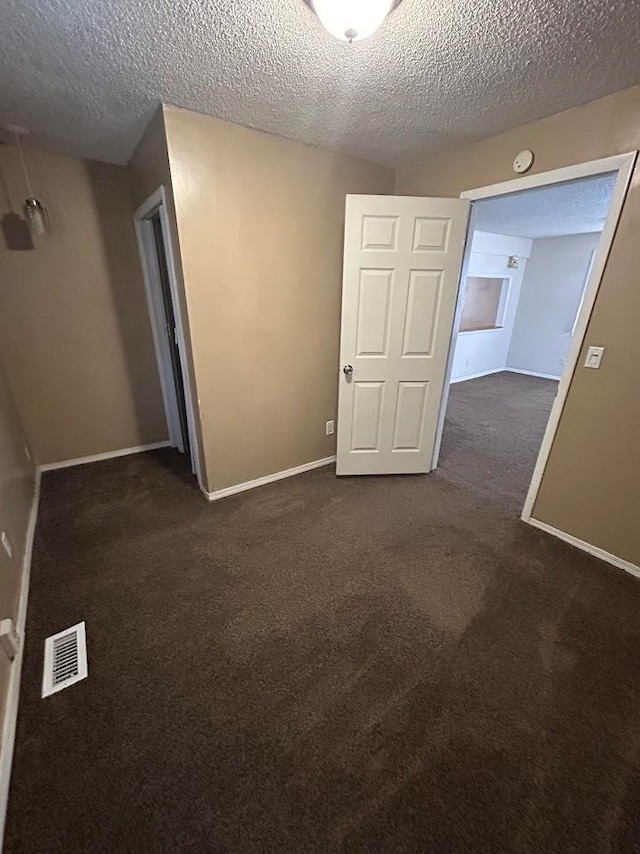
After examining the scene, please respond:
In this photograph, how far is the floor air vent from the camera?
133 cm

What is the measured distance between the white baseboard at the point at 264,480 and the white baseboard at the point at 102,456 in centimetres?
114

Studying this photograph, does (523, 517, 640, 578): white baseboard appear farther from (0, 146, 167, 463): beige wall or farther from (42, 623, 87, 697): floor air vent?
(0, 146, 167, 463): beige wall

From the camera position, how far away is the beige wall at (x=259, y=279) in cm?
194

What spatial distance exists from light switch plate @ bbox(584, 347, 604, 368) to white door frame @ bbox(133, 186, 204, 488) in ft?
7.71

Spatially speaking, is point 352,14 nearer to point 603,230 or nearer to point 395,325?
point 603,230

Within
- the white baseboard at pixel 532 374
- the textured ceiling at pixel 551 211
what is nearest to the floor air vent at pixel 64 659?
the textured ceiling at pixel 551 211

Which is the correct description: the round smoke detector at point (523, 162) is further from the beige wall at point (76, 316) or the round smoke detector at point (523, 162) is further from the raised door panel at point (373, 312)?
the beige wall at point (76, 316)

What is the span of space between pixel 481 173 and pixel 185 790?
10.6 feet

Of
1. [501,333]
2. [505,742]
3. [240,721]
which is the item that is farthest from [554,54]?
[501,333]

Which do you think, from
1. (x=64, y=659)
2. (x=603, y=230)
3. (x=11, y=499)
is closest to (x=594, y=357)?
(x=603, y=230)

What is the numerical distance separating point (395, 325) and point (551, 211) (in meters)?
2.93

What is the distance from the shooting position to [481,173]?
214cm

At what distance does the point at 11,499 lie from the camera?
74.6 inches

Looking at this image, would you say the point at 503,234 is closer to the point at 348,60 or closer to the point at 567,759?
the point at 348,60
